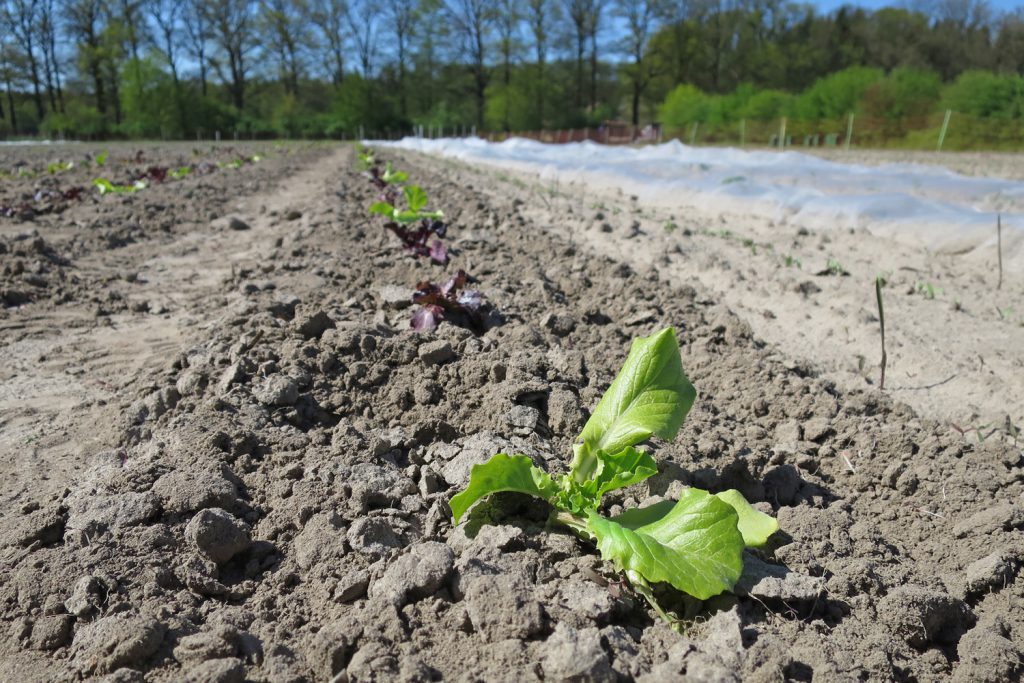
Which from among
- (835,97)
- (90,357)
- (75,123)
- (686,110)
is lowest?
(90,357)

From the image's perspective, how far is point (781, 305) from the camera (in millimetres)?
4316

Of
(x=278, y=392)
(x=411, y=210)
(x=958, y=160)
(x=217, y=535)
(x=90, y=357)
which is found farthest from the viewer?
(x=958, y=160)

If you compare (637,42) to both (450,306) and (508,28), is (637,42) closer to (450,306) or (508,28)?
(508,28)

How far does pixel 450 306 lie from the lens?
3252 mm

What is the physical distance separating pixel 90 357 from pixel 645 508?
2995mm

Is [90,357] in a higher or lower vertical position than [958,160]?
lower

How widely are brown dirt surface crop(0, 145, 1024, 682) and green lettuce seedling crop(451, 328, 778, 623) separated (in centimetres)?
9

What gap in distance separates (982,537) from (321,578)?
1.68 metres

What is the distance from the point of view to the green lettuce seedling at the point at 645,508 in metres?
1.49

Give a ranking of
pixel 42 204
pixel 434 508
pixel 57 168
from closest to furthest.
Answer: pixel 434 508 → pixel 42 204 → pixel 57 168

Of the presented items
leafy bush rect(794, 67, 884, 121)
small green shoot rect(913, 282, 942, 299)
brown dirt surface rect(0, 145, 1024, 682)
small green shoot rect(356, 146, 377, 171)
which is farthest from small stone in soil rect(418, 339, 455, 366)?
leafy bush rect(794, 67, 884, 121)

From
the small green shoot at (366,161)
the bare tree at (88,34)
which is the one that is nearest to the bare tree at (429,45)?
the bare tree at (88,34)

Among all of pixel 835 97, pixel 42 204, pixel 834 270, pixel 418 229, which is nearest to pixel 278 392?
pixel 418 229

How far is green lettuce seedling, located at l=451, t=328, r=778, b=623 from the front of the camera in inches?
58.5
